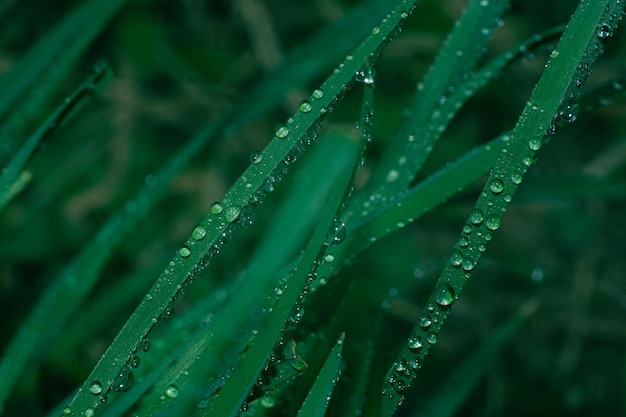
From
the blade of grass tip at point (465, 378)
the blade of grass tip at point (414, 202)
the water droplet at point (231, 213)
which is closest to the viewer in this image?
the water droplet at point (231, 213)

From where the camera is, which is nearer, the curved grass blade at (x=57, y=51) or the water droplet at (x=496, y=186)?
the water droplet at (x=496, y=186)

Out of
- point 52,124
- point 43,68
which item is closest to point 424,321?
point 52,124

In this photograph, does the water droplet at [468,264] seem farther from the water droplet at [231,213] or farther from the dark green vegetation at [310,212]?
the water droplet at [231,213]

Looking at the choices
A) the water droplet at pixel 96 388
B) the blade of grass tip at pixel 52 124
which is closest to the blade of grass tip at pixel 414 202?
the water droplet at pixel 96 388

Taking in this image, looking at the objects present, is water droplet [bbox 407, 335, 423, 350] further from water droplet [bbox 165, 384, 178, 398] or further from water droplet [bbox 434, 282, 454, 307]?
water droplet [bbox 165, 384, 178, 398]

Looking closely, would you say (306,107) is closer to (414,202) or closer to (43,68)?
(414,202)

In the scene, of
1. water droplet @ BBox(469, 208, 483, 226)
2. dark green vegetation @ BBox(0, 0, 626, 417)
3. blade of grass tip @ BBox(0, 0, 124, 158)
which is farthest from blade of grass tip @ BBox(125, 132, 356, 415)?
blade of grass tip @ BBox(0, 0, 124, 158)

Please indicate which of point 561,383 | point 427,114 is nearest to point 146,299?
point 427,114
